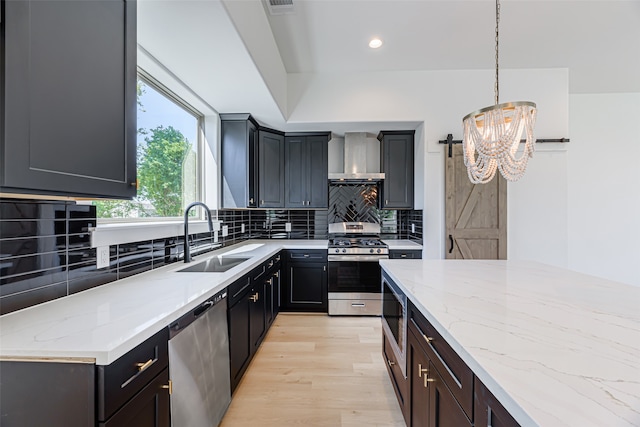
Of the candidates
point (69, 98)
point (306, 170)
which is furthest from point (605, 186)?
point (69, 98)

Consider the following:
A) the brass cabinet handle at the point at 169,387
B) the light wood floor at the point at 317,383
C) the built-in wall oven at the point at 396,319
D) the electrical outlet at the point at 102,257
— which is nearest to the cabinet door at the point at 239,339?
the light wood floor at the point at 317,383

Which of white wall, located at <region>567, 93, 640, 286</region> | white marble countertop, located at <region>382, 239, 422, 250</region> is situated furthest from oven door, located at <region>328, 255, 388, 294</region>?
white wall, located at <region>567, 93, 640, 286</region>

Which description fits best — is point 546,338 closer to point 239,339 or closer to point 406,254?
point 239,339

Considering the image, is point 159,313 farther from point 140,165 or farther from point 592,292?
point 592,292

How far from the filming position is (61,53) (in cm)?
94

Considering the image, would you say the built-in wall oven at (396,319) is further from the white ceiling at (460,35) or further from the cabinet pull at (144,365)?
the white ceiling at (460,35)

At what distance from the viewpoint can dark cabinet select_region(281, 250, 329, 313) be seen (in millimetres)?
3494

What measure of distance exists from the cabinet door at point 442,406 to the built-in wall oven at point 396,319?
392 millimetres

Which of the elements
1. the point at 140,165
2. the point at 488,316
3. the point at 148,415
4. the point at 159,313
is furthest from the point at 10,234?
the point at 488,316

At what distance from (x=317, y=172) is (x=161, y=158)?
6.42 feet

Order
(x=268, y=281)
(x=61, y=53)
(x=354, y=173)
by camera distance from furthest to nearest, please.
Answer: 1. (x=354, y=173)
2. (x=268, y=281)
3. (x=61, y=53)

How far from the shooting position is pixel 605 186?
3.89 metres

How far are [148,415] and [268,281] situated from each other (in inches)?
72.4

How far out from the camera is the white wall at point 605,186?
150 inches
